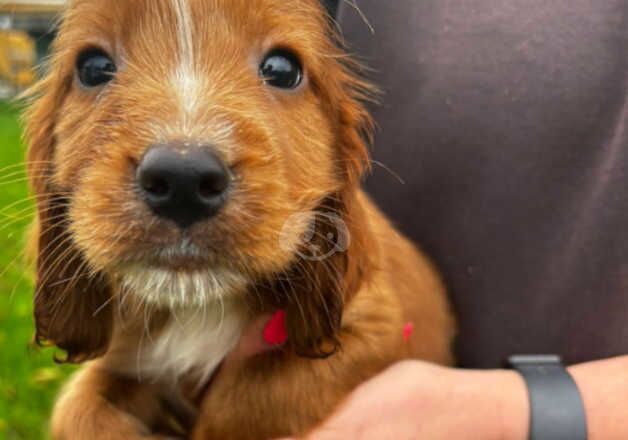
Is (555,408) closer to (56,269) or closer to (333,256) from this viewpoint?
(333,256)

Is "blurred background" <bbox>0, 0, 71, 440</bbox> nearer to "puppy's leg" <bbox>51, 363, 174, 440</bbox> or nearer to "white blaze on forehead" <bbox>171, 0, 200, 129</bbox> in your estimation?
"puppy's leg" <bbox>51, 363, 174, 440</bbox>

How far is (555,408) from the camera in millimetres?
2115

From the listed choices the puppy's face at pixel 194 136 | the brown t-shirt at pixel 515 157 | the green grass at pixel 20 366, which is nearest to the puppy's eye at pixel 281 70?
the puppy's face at pixel 194 136

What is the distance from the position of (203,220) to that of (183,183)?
107 mm

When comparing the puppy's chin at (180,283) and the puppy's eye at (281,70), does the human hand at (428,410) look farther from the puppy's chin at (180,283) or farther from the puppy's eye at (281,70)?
the puppy's eye at (281,70)

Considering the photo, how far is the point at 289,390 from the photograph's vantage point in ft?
6.89

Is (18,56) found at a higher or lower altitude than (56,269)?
higher

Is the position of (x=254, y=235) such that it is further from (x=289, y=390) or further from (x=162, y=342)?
(x=162, y=342)

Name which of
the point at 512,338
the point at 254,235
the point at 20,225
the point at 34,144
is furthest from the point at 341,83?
the point at 20,225

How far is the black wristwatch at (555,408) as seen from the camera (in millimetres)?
2086

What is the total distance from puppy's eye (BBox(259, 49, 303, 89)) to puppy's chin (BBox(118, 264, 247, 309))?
0.60 meters

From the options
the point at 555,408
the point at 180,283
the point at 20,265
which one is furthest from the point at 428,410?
the point at 20,265

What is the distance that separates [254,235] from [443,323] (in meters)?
1.35

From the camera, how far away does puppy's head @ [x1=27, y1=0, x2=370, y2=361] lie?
1.61 metres
